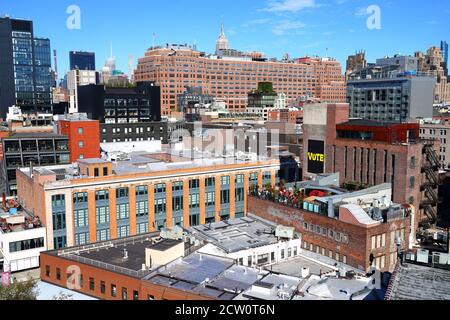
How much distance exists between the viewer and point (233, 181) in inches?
2734

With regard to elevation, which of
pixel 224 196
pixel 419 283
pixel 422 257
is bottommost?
pixel 224 196

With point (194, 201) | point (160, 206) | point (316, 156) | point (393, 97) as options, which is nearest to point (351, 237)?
point (194, 201)

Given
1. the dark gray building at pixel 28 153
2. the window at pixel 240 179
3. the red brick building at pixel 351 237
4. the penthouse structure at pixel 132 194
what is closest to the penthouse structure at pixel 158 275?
the penthouse structure at pixel 132 194

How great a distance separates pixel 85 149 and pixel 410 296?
68053 millimetres

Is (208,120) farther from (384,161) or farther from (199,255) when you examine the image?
(199,255)

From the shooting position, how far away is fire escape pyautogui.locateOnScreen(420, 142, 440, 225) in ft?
216

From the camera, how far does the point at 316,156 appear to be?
72.4m

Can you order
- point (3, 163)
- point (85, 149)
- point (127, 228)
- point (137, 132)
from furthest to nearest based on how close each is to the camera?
point (137, 132) → point (85, 149) → point (3, 163) → point (127, 228)

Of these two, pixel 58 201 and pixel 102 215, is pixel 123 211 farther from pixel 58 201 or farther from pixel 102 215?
pixel 58 201

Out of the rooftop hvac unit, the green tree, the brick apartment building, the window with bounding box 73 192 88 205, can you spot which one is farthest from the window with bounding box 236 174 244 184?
the green tree

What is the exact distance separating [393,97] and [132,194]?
138m

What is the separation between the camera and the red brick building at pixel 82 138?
83.8 m
